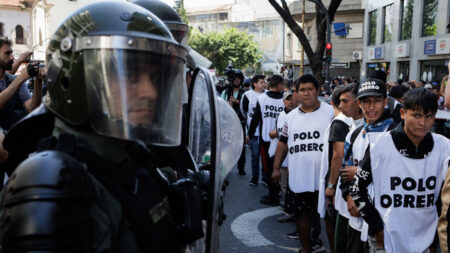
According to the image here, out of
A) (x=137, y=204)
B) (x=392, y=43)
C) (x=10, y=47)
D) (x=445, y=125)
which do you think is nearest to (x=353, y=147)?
(x=137, y=204)

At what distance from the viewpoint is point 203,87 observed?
77.7 inches

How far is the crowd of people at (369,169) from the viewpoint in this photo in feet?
8.52

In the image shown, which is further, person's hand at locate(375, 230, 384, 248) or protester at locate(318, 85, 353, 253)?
protester at locate(318, 85, 353, 253)

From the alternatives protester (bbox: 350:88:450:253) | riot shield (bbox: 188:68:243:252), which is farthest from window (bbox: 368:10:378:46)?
riot shield (bbox: 188:68:243:252)

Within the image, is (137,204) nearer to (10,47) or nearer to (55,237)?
(55,237)

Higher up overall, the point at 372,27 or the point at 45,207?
the point at 372,27

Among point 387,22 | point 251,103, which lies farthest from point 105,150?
point 387,22

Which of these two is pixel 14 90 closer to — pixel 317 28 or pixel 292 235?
pixel 292 235

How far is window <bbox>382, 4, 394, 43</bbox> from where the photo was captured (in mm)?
24198

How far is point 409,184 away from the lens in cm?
261

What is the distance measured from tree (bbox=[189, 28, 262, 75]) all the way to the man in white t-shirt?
53.7 meters

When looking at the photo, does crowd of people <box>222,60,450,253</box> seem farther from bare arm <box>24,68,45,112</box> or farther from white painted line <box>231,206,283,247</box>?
bare arm <box>24,68,45,112</box>

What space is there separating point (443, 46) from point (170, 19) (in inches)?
685

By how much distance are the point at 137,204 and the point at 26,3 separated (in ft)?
149
